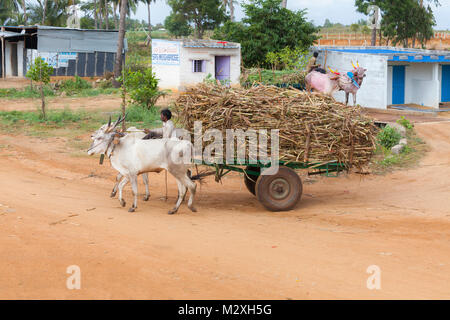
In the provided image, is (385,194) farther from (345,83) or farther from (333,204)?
(345,83)

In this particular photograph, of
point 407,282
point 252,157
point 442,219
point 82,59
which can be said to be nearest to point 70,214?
point 252,157

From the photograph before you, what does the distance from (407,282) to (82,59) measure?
31083 millimetres

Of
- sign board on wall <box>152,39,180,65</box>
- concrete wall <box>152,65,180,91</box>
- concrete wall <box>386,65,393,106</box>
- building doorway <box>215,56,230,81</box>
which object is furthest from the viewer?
building doorway <box>215,56,230,81</box>

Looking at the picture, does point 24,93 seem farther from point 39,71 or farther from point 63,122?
point 63,122

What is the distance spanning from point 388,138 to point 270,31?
13185 mm

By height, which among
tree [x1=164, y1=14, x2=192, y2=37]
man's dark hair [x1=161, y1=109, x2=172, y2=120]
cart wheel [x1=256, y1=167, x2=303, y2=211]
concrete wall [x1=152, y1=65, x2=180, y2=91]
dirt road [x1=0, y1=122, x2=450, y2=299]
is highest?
tree [x1=164, y1=14, x2=192, y2=37]

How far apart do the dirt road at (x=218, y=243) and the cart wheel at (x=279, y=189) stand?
231 millimetres

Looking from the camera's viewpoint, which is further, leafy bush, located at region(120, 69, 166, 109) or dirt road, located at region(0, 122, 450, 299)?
leafy bush, located at region(120, 69, 166, 109)

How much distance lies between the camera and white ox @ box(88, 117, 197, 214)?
26.9 feet

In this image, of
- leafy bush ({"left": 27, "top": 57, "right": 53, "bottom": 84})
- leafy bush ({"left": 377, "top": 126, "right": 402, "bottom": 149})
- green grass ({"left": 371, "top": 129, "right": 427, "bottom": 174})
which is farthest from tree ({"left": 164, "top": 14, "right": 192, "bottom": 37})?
green grass ({"left": 371, "top": 129, "right": 427, "bottom": 174})

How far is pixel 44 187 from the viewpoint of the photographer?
9.45 meters

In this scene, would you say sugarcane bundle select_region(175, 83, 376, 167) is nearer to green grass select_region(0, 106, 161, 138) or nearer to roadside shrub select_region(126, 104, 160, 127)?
green grass select_region(0, 106, 161, 138)

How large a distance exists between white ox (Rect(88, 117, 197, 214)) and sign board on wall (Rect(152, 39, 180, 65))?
19053 mm

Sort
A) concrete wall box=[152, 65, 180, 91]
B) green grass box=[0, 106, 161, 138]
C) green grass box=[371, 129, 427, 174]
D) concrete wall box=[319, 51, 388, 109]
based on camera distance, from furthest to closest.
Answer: concrete wall box=[152, 65, 180, 91] → concrete wall box=[319, 51, 388, 109] → green grass box=[0, 106, 161, 138] → green grass box=[371, 129, 427, 174]
